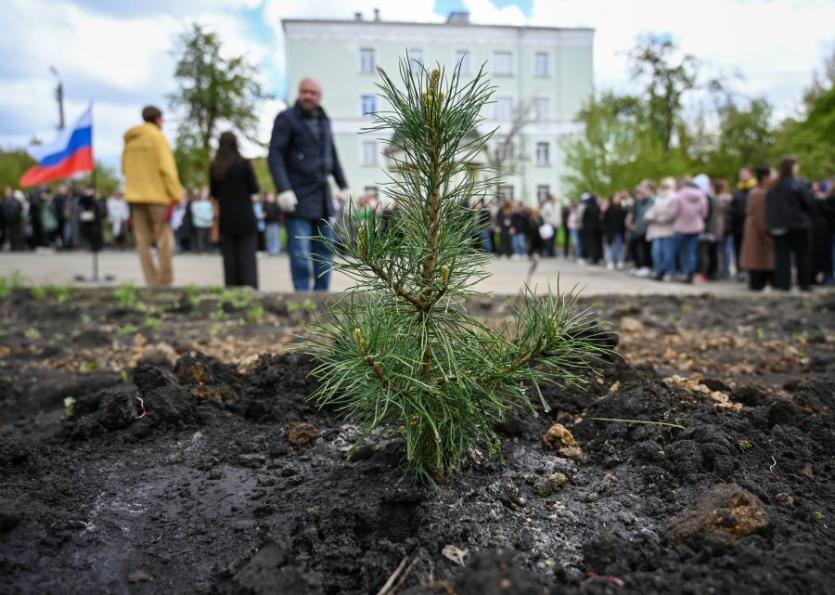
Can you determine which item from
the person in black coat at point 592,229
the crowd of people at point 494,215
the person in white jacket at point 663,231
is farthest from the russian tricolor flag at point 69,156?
the person in black coat at point 592,229

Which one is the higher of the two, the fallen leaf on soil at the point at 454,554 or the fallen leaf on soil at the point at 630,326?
the fallen leaf on soil at the point at 630,326

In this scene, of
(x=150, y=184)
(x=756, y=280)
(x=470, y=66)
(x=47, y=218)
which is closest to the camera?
(x=150, y=184)

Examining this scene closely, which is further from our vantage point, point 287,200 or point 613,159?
point 613,159

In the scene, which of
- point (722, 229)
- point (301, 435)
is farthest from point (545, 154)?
point (301, 435)

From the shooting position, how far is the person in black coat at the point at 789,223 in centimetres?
970

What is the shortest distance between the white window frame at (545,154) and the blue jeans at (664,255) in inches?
1796

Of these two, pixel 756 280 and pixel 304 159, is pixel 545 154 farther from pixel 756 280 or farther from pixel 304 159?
pixel 304 159

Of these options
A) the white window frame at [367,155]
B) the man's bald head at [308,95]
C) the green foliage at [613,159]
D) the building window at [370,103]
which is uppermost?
the white window frame at [367,155]

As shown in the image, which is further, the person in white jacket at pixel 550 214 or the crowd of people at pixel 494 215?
the person in white jacket at pixel 550 214

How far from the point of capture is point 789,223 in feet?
31.8

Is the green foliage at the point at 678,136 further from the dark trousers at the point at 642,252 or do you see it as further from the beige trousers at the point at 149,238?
the beige trousers at the point at 149,238

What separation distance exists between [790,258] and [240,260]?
7459 millimetres

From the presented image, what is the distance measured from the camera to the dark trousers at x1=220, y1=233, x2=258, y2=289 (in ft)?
28.1

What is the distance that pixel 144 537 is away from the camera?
6.24ft
